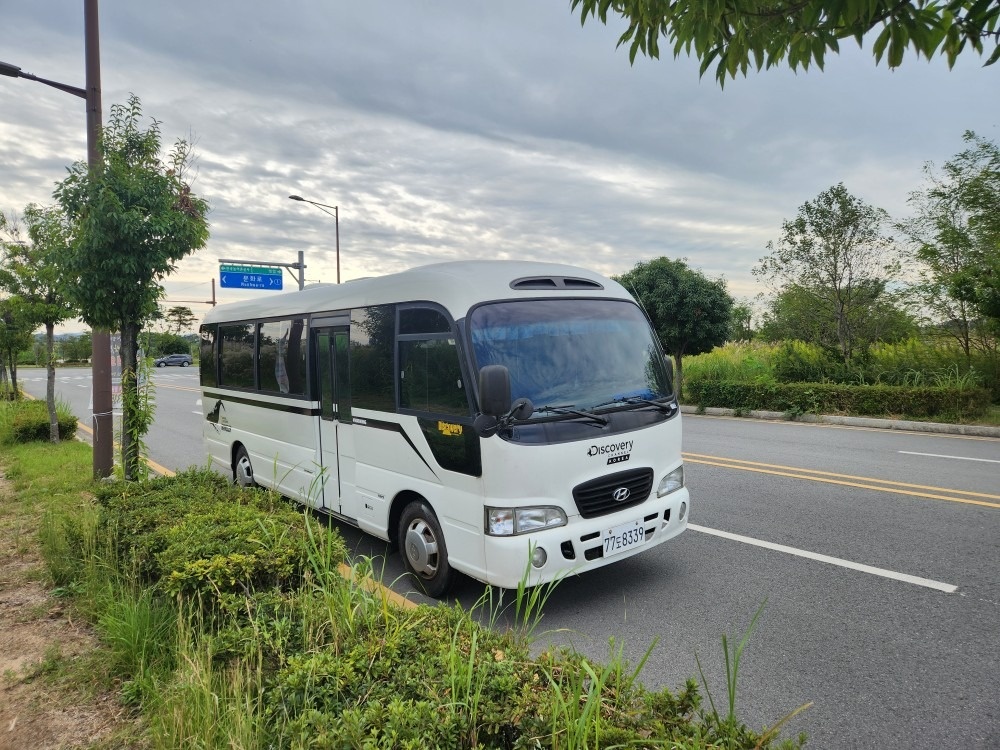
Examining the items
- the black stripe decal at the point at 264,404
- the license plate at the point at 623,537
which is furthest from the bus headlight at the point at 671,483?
the black stripe decal at the point at 264,404

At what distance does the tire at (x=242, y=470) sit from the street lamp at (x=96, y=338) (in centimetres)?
149

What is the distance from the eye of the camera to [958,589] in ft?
16.0

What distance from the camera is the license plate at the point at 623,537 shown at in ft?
15.2

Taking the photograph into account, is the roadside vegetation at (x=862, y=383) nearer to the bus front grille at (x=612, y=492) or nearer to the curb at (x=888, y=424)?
the curb at (x=888, y=424)

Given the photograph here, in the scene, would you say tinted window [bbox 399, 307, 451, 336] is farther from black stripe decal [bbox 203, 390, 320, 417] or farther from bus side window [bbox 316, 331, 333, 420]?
black stripe decal [bbox 203, 390, 320, 417]

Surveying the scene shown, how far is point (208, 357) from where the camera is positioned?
959 cm

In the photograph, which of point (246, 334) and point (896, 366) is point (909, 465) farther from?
point (246, 334)

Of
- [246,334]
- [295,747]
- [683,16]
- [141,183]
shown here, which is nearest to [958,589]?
[683,16]

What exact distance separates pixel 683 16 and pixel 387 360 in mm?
3489

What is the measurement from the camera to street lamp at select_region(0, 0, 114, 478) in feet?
25.0

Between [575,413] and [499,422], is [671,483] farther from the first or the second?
[499,422]

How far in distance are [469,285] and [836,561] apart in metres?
3.92

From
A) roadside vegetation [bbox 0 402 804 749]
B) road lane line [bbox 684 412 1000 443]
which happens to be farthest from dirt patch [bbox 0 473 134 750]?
road lane line [bbox 684 412 1000 443]

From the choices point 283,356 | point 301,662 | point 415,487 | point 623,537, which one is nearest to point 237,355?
point 283,356
